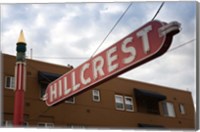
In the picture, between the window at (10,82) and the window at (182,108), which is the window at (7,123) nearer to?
the window at (10,82)

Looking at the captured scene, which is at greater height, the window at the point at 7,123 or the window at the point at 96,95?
the window at the point at 96,95

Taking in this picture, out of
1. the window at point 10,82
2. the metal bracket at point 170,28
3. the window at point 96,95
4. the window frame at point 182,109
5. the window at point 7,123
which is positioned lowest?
the window at point 7,123

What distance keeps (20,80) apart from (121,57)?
5.31 metres

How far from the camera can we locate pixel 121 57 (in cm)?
1299

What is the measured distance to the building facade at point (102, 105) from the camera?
57.7 feet

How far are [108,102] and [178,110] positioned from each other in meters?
5.01

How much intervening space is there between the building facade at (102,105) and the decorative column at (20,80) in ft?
1.75

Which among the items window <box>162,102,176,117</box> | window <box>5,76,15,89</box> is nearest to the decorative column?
window <box>5,76,15,89</box>

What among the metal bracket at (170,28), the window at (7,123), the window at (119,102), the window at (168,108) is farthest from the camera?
the window at (168,108)

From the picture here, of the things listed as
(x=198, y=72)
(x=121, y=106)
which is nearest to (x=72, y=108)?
(x=121, y=106)

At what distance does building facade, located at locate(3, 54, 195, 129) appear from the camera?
17.6m

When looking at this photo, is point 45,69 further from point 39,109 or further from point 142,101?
point 142,101

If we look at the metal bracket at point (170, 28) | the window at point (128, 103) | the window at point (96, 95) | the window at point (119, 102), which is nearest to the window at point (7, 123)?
the window at point (96, 95)

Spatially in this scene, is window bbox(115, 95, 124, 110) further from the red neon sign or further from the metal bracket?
the metal bracket
